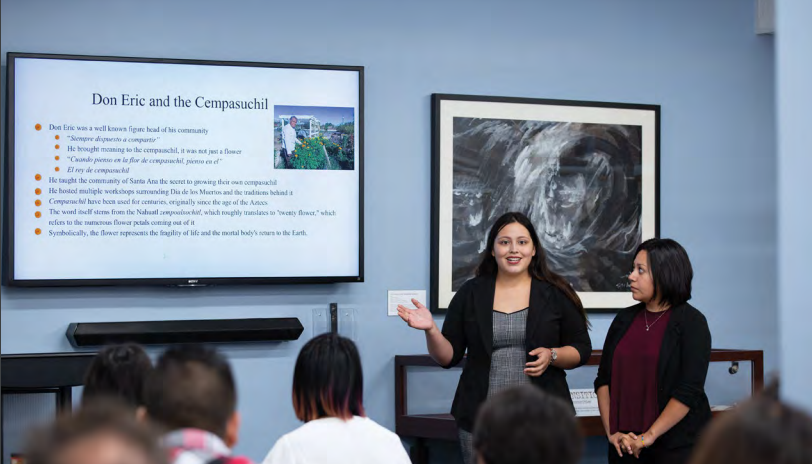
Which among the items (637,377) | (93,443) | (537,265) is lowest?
(637,377)

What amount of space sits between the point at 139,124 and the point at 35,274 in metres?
0.73

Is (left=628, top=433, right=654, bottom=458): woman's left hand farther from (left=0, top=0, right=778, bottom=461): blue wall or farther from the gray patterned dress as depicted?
(left=0, top=0, right=778, bottom=461): blue wall

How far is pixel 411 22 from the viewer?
405 cm

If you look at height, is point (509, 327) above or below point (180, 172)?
below

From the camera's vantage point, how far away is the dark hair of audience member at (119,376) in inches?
80.8

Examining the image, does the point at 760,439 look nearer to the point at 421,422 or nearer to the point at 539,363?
the point at 539,363

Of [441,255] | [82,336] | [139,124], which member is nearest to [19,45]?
[139,124]

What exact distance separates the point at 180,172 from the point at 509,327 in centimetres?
157

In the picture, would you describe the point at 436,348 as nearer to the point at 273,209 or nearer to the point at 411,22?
the point at 273,209

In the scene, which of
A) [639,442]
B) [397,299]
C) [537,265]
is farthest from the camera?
[397,299]

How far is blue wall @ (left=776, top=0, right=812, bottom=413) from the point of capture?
1.70 m

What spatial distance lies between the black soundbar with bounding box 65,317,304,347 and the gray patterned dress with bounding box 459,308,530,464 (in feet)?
3.43

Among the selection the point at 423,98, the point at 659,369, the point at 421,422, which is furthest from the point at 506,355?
the point at 423,98

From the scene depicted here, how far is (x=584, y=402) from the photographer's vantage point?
4.04 meters
